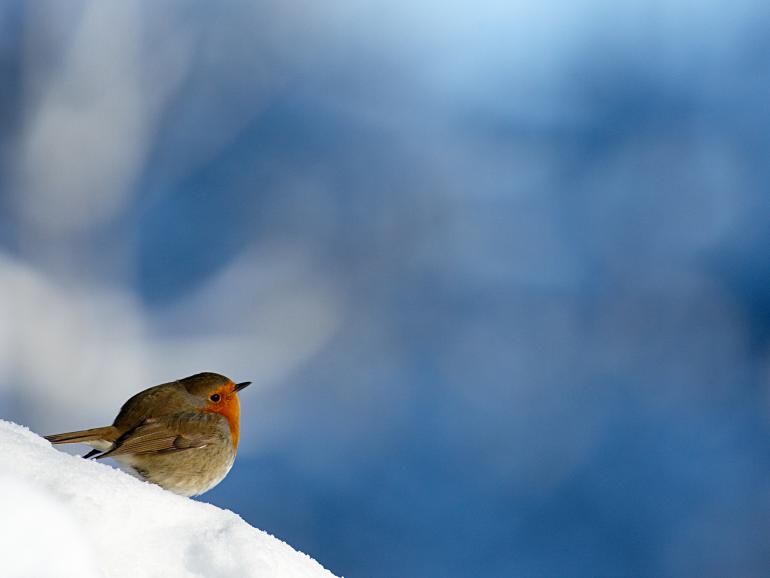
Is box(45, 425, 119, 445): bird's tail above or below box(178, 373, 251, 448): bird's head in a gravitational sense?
below

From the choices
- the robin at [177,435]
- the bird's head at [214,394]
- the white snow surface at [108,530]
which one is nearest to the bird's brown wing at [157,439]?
the robin at [177,435]

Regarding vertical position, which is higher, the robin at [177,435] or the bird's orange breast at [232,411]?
the bird's orange breast at [232,411]

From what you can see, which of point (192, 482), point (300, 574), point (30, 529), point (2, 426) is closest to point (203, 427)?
point (192, 482)

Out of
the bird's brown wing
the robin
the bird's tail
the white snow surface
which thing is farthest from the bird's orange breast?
the white snow surface

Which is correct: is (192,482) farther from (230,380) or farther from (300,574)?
(300,574)

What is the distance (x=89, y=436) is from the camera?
117 inches

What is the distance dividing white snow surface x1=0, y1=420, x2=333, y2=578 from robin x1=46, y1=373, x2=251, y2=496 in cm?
130

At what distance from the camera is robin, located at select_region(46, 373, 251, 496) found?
2.94m

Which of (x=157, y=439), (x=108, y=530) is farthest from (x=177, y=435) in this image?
(x=108, y=530)

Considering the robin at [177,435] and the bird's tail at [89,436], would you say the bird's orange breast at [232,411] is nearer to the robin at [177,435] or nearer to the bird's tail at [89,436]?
the robin at [177,435]

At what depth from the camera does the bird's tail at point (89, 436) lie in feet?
9.36

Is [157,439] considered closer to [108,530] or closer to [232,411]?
[232,411]

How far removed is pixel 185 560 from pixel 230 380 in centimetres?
180

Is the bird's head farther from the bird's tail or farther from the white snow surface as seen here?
the white snow surface
